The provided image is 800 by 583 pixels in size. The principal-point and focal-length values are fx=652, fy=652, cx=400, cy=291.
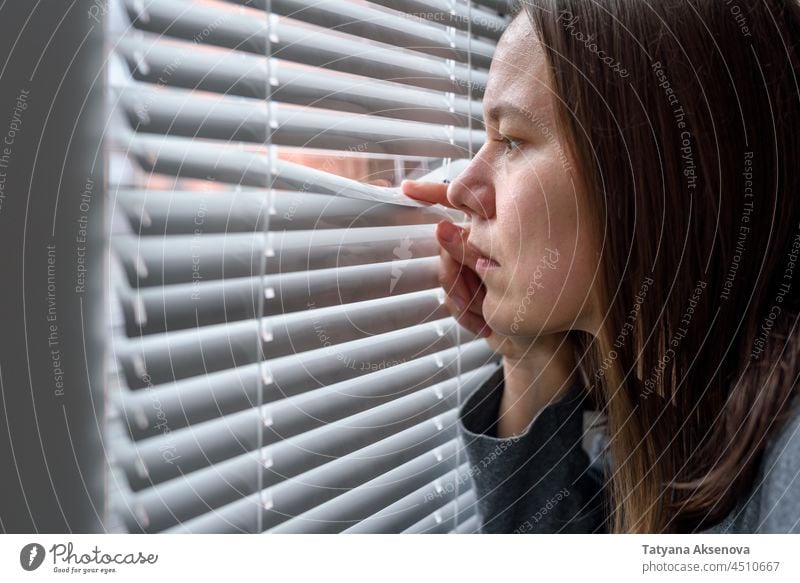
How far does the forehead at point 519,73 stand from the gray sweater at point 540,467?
0.16 meters

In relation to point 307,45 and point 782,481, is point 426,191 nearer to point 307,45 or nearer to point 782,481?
point 307,45

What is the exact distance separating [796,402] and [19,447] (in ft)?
1.33

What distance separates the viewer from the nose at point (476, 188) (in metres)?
0.36

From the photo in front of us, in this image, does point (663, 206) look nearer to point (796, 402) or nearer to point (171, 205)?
point (796, 402)

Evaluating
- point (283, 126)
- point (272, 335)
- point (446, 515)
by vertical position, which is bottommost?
point (446, 515)

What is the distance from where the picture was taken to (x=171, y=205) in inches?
12.0

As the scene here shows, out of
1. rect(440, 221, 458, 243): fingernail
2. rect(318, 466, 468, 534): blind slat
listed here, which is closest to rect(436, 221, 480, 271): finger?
rect(440, 221, 458, 243): fingernail

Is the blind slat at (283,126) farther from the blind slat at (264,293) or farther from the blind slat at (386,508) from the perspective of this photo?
the blind slat at (386,508)

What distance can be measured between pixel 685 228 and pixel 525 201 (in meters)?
0.09

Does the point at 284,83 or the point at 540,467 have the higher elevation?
the point at 284,83

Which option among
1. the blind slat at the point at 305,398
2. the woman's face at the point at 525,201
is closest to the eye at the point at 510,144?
the woman's face at the point at 525,201

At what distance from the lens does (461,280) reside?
367 mm

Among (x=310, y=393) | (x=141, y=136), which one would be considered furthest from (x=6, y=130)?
(x=310, y=393)

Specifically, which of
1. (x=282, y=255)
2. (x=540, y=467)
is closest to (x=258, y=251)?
(x=282, y=255)
